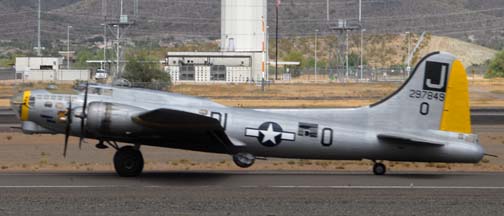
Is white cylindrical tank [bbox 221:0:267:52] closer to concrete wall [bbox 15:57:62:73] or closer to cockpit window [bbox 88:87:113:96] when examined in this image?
concrete wall [bbox 15:57:62:73]

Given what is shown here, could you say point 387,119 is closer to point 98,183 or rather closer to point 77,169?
point 98,183

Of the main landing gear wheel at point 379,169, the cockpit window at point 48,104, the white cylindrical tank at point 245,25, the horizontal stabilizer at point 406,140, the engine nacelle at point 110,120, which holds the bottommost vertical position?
the main landing gear wheel at point 379,169

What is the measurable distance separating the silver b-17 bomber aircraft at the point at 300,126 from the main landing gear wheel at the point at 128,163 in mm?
27

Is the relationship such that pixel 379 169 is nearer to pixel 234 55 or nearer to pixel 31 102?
pixel 31 102

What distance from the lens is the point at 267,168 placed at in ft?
93.3

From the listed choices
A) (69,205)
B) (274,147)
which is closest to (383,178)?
(274,147)

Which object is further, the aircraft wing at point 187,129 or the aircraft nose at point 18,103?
the aircraft nose at point 18,103

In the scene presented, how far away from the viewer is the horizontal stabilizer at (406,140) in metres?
24.1

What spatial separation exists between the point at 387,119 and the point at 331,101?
40.5m

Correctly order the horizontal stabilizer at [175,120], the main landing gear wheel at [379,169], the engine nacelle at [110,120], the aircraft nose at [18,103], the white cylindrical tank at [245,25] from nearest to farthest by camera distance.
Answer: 1. the horizontal stabilizer at [175,120]
2. the engine nacelle at [110,120]
3. the aircraft nose at [18,103]
4. the main landing gear wheel at [379,169]
5. the white cylindrical tank at [245,25]

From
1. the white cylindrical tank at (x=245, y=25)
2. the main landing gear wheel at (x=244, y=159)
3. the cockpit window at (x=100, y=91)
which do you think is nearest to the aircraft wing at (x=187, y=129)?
the main landing gear wheel at (x=244, y=159)

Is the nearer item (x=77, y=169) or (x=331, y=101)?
(x=77, y=169)

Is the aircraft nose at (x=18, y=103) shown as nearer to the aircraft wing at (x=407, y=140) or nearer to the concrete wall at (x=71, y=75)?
the aircraft wing at (x=407, y=140)

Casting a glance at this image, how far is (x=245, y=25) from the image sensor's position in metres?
113
